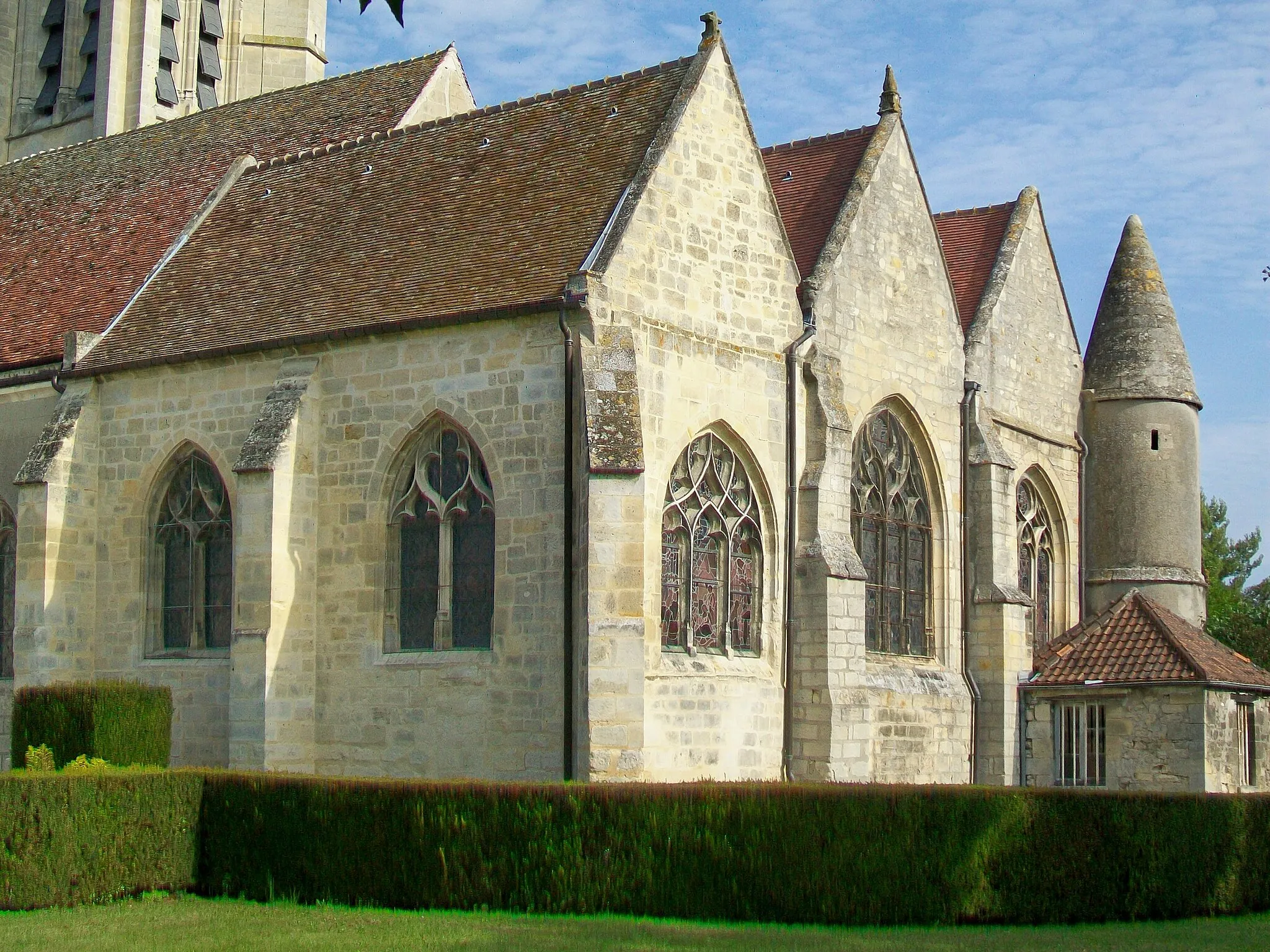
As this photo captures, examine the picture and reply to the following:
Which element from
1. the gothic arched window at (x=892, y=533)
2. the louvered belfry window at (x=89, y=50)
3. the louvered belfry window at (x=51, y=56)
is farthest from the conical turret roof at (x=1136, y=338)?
the louvered belfry window at (x=51, y=56)

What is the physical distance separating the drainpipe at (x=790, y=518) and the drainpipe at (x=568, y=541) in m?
3.26

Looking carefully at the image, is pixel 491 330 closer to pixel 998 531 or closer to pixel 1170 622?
pixel 998 531

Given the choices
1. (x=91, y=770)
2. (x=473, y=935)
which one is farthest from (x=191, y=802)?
(x=473, y=935)

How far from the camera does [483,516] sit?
20016 millimetres

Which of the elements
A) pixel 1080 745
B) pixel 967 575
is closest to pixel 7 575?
pixel 967 575

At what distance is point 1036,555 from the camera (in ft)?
89.8

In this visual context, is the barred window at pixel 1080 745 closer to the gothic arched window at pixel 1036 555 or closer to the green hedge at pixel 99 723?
the gothic arched window at pixel 1036 555

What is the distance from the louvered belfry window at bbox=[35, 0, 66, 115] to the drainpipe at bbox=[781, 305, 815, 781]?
88.7 feet

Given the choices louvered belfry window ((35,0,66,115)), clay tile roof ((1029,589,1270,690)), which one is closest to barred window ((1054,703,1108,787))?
clay tile roof ((1029,589,1270,690))

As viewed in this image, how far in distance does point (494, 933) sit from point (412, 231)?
39.3ft

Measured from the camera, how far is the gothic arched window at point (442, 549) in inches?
786

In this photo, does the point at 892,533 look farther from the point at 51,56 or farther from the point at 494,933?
the point at 51,56

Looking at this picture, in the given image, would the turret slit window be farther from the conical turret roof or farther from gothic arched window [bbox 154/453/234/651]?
the conical turret roof

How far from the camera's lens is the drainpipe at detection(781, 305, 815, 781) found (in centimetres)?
2064
